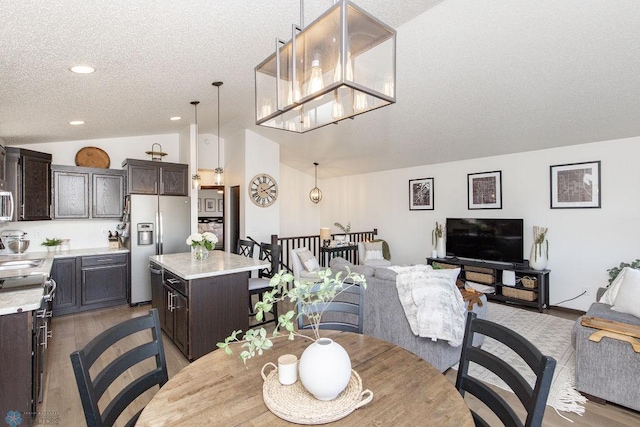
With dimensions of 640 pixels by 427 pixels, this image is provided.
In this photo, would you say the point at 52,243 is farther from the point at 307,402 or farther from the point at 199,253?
the point at 307,402

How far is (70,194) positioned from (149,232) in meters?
1.22

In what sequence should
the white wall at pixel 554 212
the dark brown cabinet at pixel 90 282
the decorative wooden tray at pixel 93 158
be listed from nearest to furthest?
the white wall at pixel 554 212
the dark brown cabinet at pixel 90 282
the decorative wooden tray at pixel 93 158

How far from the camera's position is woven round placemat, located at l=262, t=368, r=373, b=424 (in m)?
1.07

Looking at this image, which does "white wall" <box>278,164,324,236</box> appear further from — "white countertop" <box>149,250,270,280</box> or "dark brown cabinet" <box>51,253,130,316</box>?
"white countertop" <box>149,250,270,280</box>

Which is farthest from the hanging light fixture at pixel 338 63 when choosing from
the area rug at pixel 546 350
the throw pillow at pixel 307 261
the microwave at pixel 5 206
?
the throw pillow at pixel 307 261

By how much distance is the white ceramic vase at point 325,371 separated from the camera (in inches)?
43.7

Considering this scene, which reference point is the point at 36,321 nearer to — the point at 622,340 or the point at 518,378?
the point at 518,378

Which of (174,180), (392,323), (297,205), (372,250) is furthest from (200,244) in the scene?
(297,205)

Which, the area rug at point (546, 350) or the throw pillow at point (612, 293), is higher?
the throw pillow at point (612, 293)

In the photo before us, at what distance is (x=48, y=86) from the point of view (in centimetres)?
265

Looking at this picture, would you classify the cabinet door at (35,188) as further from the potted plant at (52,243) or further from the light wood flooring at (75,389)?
the light wood flooring at (75,389)

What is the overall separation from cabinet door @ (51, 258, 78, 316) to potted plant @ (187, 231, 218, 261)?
2.19m

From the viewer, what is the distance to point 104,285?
15.7ft

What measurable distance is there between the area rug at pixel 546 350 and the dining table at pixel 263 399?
143 cm
